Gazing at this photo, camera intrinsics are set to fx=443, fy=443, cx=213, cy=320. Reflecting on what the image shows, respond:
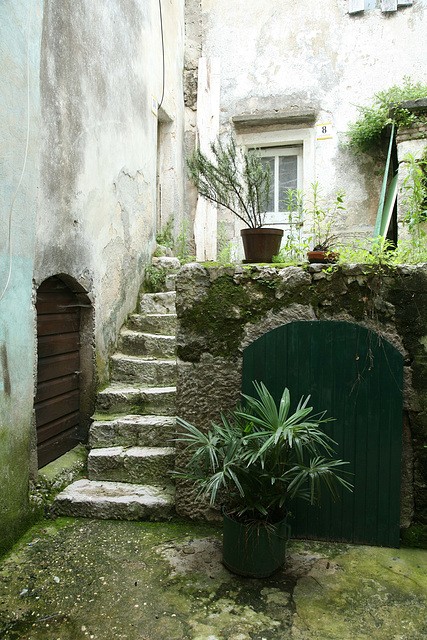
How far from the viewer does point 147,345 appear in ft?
14.1

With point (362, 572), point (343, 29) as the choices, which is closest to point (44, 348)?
point (362, 572)

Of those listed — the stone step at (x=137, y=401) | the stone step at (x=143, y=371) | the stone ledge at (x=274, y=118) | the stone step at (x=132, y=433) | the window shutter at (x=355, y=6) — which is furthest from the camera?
the stone ledge at (x=274, y=118)

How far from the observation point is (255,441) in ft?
7.95

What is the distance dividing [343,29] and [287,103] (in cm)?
127

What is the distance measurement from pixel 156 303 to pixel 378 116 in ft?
12.7

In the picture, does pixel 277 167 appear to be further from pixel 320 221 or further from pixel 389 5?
pixel 320 221

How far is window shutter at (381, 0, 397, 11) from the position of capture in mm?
6156

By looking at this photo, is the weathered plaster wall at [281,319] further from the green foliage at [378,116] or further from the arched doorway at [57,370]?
the green foliage at [378,116]

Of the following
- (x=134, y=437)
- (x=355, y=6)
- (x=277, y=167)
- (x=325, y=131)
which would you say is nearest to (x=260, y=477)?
(x=134, y=437)

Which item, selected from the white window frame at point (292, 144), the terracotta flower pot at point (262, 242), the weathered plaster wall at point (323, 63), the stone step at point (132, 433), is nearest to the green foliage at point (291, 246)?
the terracotta flower pot at point (262, 242)

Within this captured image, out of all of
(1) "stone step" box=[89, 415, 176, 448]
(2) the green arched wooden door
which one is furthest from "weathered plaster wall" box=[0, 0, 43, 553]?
(2) the green arched wooden door

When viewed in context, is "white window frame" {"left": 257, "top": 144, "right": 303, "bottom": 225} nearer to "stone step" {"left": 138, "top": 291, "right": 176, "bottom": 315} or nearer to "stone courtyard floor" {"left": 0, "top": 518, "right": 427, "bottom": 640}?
"stone step" {"left": 138, "top": 291, "right": 176, "bottom": 315}

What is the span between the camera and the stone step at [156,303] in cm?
483

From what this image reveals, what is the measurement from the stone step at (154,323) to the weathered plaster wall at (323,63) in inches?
108
